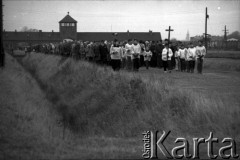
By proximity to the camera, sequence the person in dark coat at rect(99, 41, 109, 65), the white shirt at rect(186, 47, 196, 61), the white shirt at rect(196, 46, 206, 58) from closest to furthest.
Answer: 1. the white shirt at rect(196, 46, 206, 58)
2. the white shirt at rect(186, 47, 196, 61)
3. the person in dark coat at rect(99, 41, 109, 65)

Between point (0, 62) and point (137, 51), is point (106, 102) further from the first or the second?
point (0, 62)

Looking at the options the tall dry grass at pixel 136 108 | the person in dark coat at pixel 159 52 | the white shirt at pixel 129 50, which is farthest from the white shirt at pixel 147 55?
the tall dry grass at pixel 136 108

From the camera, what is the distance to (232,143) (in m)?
10.6

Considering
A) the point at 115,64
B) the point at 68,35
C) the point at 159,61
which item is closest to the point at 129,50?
the point at 115,64

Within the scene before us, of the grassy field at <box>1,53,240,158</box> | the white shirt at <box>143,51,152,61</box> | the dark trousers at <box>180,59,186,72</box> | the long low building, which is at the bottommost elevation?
the grassy field at <box>1,53,240,158</box>

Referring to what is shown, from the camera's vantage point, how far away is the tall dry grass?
12.9 metres

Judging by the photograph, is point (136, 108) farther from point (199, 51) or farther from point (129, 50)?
point (199, 51)

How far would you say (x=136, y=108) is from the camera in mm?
16156

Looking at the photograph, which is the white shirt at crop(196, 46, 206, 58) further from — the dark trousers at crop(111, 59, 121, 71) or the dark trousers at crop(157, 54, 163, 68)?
the dark trousers at crop(111, 59, 121, 71)

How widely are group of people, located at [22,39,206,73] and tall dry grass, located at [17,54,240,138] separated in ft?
10.5

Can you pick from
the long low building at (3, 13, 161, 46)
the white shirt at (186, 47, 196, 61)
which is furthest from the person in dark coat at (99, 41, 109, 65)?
the long low building at (3, 13, 161, 46)

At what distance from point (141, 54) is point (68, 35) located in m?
106

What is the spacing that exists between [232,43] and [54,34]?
74403mm

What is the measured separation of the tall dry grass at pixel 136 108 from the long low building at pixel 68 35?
112192 mm
